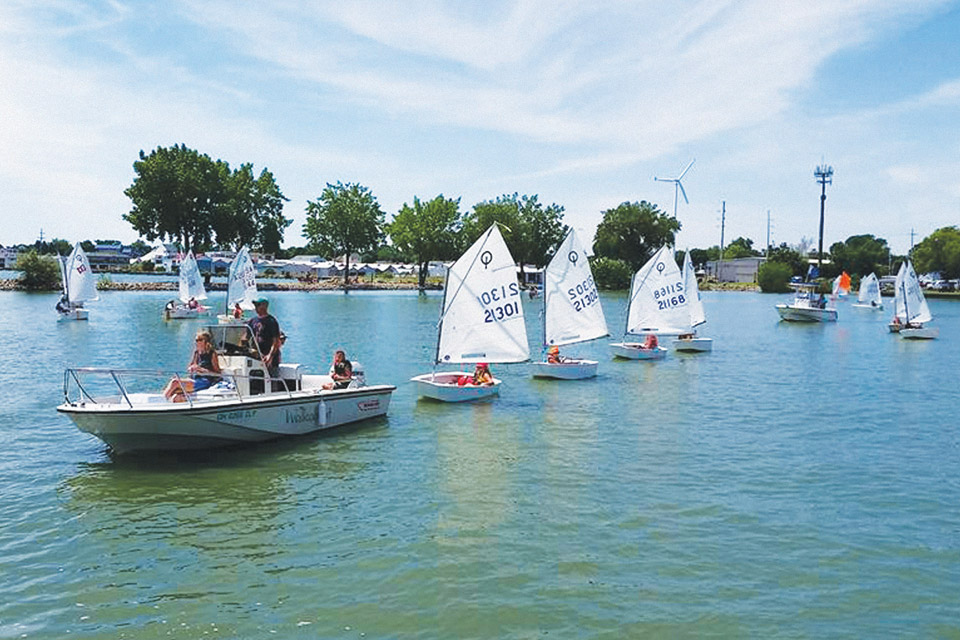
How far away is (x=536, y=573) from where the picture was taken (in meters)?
13.5

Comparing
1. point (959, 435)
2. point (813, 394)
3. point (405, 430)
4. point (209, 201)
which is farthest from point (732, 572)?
point (209, 201)

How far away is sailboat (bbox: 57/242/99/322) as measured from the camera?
62.4 m

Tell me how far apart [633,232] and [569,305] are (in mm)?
140213

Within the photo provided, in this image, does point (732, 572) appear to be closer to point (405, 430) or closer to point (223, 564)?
point (223, 564)

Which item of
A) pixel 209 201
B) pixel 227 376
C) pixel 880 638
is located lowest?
pixel 880 638

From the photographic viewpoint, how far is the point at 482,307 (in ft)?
98.8

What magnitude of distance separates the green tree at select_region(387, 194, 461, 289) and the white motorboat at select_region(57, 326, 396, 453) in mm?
115869

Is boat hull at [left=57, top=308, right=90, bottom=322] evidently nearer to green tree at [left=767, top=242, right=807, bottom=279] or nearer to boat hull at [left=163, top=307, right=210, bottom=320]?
boat hull at [left=163, top=307, right=210, bottom=320]

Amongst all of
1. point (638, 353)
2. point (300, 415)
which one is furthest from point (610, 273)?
point (300, 415)

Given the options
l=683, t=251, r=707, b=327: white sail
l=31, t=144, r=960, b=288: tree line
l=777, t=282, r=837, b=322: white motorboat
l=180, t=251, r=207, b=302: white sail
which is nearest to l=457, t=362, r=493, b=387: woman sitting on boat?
l=683, t=251, r=707, b=327: white sail

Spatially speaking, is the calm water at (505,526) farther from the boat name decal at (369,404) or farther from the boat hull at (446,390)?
the boat name decal at (369,404)

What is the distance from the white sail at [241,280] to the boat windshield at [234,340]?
46.0 metres

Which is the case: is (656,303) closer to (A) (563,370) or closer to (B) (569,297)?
(B) (569,297)

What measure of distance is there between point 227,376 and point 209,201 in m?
122
